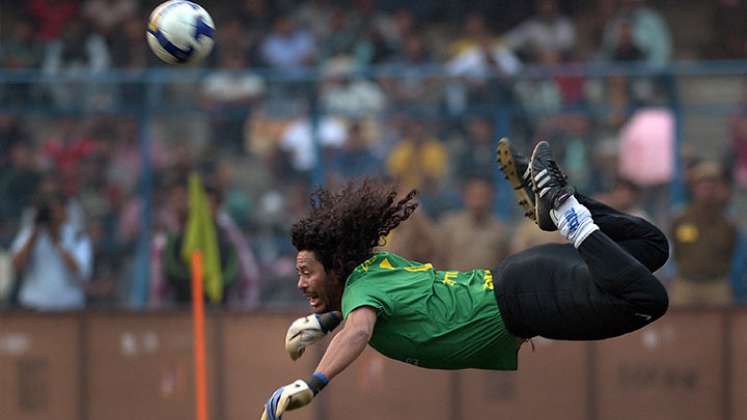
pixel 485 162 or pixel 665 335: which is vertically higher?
pixel 485 162

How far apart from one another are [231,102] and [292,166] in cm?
80

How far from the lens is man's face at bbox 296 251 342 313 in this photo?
6926mm

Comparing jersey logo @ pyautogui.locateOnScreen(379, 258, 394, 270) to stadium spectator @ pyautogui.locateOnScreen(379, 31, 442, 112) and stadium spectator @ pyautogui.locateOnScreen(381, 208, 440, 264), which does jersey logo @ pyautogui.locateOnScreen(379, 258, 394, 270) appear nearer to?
stadium spectator @ pyautogui.locateOnScreen(381, 208, 440, 264)

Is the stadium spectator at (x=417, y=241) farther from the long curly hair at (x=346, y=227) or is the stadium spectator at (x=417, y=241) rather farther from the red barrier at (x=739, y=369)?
the long curly hair at (x=346, y=227)

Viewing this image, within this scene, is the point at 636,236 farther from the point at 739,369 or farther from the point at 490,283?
the point at 739,369

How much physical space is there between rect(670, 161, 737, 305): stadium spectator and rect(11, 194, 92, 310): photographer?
5.21 meters

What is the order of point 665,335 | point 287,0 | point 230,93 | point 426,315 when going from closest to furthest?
point 426,315, point 665,335, point 230,93, point 287,0

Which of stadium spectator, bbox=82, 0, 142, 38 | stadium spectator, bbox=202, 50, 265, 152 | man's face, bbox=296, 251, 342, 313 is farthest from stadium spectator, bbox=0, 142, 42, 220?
man's face, bbox=296, 251, 342, 313

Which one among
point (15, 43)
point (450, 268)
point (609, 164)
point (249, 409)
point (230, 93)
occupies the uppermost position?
point (15, 43)

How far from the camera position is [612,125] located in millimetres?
12070

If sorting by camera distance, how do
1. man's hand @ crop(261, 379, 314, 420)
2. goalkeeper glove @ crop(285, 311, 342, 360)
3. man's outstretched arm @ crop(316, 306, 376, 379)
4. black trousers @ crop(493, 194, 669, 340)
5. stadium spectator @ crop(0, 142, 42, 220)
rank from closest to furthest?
man's hand @ crop(261, 379, 314, 420) < man's outstretched arm @ crop(316, 306, 376, 379) < black trousers @ crop(493, 194, 669, 340) < goalkeeper glove @ crop(285, 311, 342, 360) < stadium spectator @ crop(0, 142, 42, 220)

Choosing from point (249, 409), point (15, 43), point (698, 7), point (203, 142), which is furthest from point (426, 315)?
point (698, 7)

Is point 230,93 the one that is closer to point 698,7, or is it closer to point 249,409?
point 249,409

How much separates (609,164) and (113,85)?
452cm
